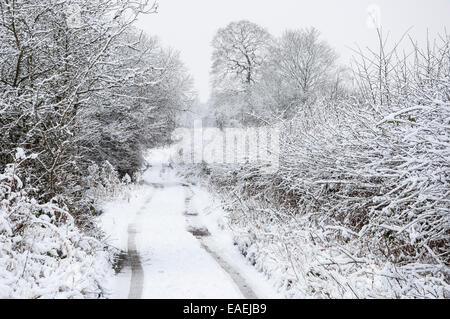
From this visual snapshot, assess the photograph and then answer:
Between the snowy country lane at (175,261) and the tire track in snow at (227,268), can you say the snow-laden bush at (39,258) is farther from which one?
the tire track in snow at (227,268)

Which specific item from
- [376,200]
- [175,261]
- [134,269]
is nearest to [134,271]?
[134,269]

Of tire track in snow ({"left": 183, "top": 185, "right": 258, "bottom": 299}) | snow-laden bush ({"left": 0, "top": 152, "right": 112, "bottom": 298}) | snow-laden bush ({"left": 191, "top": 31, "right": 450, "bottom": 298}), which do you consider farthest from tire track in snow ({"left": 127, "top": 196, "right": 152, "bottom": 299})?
snow-laden bush ({"left": 191, "top": 31, "right": 450, "bottom": 298})

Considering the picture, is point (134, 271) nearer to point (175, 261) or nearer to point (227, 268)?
point (175, 261)

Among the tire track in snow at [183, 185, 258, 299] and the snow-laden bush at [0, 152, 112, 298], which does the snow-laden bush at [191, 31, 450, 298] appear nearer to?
the tire track in snow at [183, 185, 258, 299]

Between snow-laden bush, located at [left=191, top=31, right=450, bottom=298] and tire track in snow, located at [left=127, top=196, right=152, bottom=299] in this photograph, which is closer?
snow-laden bush, located at [left=191, top=31, right=450, bottom=298]

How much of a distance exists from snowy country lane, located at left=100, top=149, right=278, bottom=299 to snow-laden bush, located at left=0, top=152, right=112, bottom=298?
1.54 ft

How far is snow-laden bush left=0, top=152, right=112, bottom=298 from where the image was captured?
143 inches

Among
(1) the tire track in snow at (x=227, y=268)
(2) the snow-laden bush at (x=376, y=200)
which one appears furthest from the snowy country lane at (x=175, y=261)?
(2) the snow-laden bush at (x=376, y=200)

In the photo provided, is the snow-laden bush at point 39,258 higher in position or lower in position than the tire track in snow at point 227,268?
A: higher

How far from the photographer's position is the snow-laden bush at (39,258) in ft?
11.9

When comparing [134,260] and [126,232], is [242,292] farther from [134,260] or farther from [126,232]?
[126,232]

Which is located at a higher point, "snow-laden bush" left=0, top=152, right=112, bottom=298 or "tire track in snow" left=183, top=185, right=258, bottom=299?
"snow-laden bush" left=0, top=152, right=112, bottom=298

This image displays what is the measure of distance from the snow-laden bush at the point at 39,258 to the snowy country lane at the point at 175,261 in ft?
1.54

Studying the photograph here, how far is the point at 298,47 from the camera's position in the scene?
22875mm
